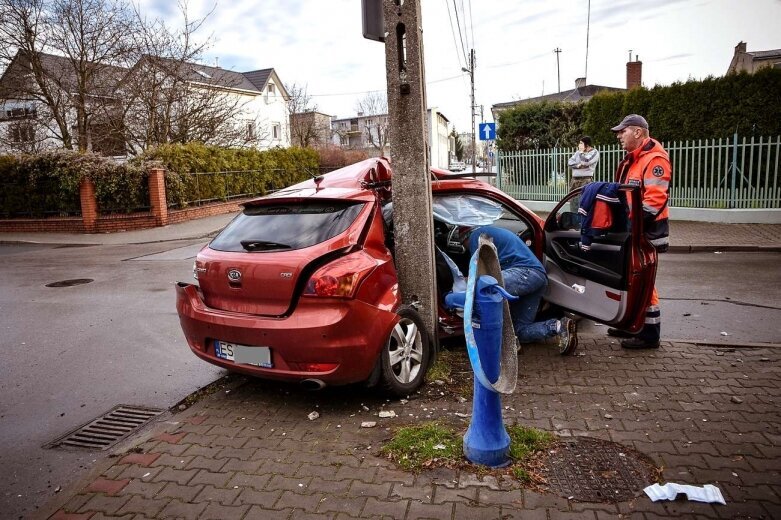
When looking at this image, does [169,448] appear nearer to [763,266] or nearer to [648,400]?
[648,400]

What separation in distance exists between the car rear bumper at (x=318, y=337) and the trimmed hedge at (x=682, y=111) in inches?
556

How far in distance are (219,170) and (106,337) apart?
16.6 metres

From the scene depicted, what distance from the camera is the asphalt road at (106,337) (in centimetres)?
381

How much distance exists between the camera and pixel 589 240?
4820mm

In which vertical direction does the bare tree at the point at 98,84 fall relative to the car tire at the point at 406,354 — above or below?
above

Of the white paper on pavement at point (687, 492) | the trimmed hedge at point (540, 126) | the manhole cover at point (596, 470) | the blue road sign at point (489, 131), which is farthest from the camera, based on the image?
the blue road sign at point (489, 131)

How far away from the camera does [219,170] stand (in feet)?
72.2

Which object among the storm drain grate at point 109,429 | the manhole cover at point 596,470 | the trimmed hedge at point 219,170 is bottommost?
the storm drain grate at point 109,429

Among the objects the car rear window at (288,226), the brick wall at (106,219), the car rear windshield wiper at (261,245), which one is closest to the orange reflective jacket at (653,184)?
the car rear window at (288,226)

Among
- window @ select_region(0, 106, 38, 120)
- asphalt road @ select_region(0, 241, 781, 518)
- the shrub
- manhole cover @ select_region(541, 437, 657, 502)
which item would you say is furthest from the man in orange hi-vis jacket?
the shrub

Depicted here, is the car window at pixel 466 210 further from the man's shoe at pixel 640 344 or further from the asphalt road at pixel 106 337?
the asphalt road at pixel 106 337

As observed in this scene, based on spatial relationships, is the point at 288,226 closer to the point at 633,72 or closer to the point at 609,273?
the point at 609,273

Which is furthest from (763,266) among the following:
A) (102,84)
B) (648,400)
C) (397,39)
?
(102,84)

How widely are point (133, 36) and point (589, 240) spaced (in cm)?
2296
